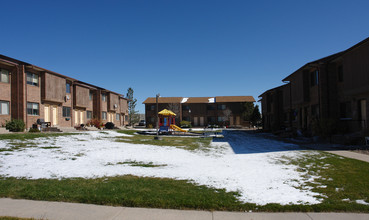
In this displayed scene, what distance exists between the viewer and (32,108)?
24266 mm

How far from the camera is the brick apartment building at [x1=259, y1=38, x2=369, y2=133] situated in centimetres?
1580

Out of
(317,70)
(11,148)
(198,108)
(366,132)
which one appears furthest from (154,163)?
(198,108)

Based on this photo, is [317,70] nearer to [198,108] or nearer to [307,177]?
[307,177]

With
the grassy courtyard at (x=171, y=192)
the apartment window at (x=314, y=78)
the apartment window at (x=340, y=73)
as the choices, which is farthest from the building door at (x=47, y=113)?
the apartment window at (x=340, y=73)

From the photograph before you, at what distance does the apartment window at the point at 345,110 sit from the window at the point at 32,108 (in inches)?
1143

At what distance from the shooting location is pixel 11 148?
11.2 metres

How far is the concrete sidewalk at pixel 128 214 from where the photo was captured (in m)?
4.16

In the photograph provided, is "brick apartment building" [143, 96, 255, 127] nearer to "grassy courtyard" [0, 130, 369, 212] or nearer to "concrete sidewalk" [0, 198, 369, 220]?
"grassy courtyard" [0, 130, 369, 212]

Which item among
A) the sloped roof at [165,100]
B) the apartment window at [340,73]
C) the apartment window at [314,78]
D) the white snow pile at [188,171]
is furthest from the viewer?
the sloped roof at [165,100]

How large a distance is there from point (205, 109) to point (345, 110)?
140 feet

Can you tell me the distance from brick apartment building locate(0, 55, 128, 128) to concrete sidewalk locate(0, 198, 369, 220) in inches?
829

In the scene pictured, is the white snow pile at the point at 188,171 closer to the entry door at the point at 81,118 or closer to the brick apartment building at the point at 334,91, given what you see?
the brick apartment building at the point at 334,91

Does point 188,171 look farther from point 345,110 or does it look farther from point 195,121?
point 195,121

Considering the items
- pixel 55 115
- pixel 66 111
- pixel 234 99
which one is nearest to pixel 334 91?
pixel 55 115
